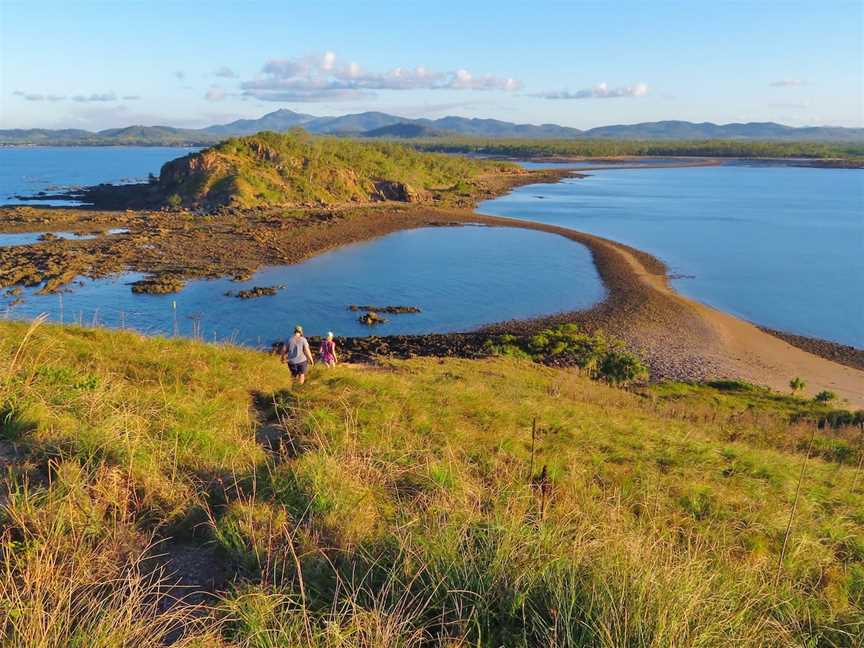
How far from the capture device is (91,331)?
36.7ft

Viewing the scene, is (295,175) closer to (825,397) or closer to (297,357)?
(825,397)

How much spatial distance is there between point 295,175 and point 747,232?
55077 mm

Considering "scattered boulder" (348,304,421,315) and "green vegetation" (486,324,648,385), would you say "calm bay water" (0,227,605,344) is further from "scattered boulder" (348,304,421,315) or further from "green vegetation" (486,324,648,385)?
"green vegetation" (486,324,648,385)

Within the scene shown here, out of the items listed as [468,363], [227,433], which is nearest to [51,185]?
[468,363]

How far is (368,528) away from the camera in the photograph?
4.43 meters

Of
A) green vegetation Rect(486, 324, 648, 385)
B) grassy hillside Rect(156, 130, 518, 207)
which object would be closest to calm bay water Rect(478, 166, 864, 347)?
green vegetation Rect(486, 324, 648, 385)

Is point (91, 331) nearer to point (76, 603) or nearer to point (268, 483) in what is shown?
point (268, 483)

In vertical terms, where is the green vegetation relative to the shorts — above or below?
below

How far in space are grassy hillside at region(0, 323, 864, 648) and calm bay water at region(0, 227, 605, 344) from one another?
53.6 ft

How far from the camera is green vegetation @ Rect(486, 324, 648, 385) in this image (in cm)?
2367

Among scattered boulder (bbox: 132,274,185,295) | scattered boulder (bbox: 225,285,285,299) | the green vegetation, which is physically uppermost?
scattered boulder (bbox: 132,274,185,295)

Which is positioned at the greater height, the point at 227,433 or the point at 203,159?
the point at 203,159

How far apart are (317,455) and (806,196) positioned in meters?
109

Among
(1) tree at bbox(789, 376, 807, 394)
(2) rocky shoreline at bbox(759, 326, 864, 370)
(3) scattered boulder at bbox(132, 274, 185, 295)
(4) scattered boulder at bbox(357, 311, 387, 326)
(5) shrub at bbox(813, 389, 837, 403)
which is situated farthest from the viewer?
(3) scattered boulder at bbox(132, 274, 185, 295)
